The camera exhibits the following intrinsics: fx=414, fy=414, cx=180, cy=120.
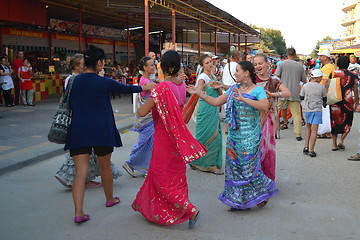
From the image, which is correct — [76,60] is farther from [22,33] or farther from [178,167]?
[22,33]

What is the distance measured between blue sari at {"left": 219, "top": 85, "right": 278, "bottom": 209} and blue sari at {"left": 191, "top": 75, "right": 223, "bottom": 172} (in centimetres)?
168

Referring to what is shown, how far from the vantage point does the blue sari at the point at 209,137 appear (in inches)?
238

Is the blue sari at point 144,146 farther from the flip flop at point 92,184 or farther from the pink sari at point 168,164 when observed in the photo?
the pink sari at point 168,164

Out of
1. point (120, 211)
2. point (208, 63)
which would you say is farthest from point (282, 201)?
point (208, 63)

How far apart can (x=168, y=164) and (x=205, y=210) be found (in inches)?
33.1

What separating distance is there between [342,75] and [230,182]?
4.38m

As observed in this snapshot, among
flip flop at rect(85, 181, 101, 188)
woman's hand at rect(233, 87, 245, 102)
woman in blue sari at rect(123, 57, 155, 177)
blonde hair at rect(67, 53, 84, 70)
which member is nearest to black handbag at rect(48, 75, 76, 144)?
blonde hair at rect(67, 53, 84, 70)

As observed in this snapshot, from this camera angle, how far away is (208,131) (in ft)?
20.1

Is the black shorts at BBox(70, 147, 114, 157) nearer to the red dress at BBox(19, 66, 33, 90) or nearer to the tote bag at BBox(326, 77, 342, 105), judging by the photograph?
the tote bag at BBox(326, 77, 342, 105)

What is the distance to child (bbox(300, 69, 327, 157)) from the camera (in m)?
7.13

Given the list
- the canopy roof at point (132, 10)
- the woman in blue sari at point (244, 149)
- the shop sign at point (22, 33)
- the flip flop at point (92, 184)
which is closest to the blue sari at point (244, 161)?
the woman in blue sari at point (244, 149)

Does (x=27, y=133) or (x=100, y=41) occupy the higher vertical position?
(x=100, y=41)

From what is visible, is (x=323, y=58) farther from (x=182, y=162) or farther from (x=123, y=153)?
(x=182, y=162)

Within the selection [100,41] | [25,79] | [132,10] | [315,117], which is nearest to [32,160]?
[315,117]
